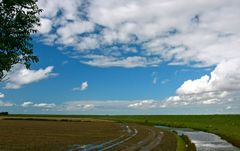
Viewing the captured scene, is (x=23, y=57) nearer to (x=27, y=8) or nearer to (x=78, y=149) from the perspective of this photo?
(x=27, y=8)

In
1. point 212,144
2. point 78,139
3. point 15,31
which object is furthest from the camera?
point 78,139

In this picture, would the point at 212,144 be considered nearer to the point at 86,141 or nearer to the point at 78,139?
the point at 86,141

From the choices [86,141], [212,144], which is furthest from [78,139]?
[212,144]

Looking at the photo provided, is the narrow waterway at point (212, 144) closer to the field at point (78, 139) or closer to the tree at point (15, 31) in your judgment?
the field at point (78, 139)

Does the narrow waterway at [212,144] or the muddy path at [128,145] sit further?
the narrow waterway at [212,144]

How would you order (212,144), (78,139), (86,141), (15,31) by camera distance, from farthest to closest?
(78,139)
(86,141)
(212,144)
(15,31)

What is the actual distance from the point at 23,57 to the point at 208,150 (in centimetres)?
2609

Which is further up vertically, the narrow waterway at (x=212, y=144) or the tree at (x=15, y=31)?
the tree at (x=15, y=31)

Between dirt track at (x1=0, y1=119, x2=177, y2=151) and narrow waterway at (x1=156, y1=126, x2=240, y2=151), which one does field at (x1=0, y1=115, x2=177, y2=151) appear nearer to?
dirt track at (x1=0, y1=119, x2=177, y2=151)

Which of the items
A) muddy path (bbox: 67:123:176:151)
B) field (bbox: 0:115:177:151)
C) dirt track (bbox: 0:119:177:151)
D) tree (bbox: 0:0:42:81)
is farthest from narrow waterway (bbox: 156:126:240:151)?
tree (bbox: 0:0:42:81)

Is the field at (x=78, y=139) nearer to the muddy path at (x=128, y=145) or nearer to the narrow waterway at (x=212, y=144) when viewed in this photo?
the muddy path at (x=128, y=145)

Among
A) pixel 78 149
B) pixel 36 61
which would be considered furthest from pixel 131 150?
pixel 36 61

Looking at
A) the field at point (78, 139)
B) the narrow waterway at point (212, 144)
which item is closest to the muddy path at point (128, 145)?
the field at point (78, 139)

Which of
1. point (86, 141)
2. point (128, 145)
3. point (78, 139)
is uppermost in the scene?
point (78, 139)
